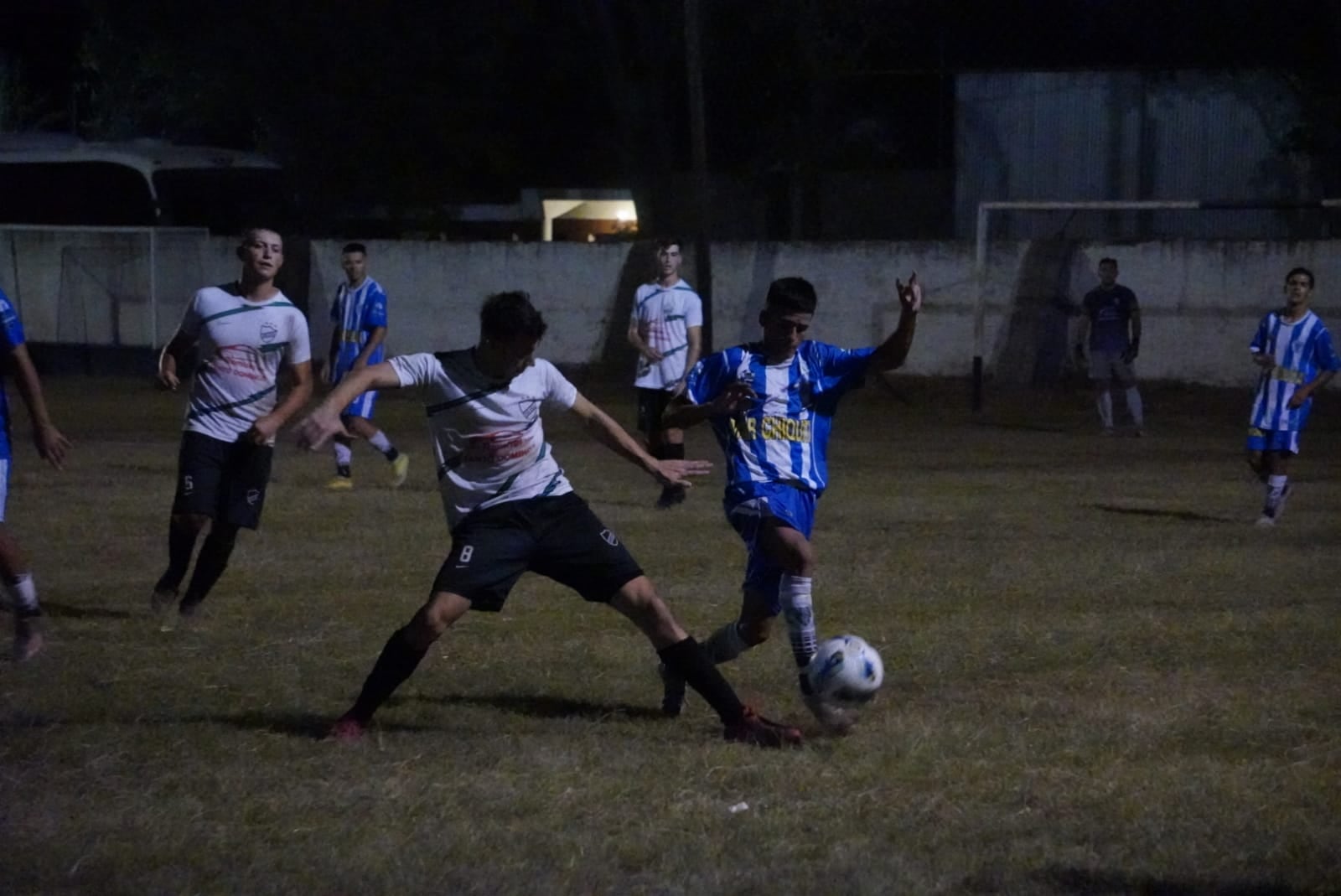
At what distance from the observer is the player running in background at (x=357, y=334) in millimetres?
13570

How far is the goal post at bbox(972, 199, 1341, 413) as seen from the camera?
2092 centimetres

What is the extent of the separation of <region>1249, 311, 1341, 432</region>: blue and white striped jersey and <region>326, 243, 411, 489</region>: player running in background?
21.1 feet

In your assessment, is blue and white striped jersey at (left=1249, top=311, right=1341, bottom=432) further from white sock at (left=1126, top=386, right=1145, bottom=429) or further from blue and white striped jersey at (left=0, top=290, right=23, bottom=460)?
blue and white striped jersey at (left=0, top=290, right=23, bottom=460)

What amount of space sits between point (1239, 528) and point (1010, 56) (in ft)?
68.1

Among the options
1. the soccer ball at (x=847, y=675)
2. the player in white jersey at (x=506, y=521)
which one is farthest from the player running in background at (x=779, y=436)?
the player in white jersey at (x=506, y=521)

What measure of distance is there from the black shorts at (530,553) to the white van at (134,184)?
25.5 meters

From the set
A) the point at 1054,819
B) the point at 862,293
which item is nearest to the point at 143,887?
the point at 1054,819

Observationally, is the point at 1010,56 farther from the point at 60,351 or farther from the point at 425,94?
the point at 60,351

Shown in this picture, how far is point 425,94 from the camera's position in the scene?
30.2 metres

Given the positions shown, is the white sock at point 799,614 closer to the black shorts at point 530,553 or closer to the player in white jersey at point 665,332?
the black shorts at point 530,553

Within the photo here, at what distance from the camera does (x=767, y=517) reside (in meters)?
6.71

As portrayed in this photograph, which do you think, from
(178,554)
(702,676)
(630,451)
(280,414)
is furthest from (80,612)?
(702,676)

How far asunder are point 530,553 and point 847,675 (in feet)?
4.08

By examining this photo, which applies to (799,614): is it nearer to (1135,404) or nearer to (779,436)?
(779,436)
